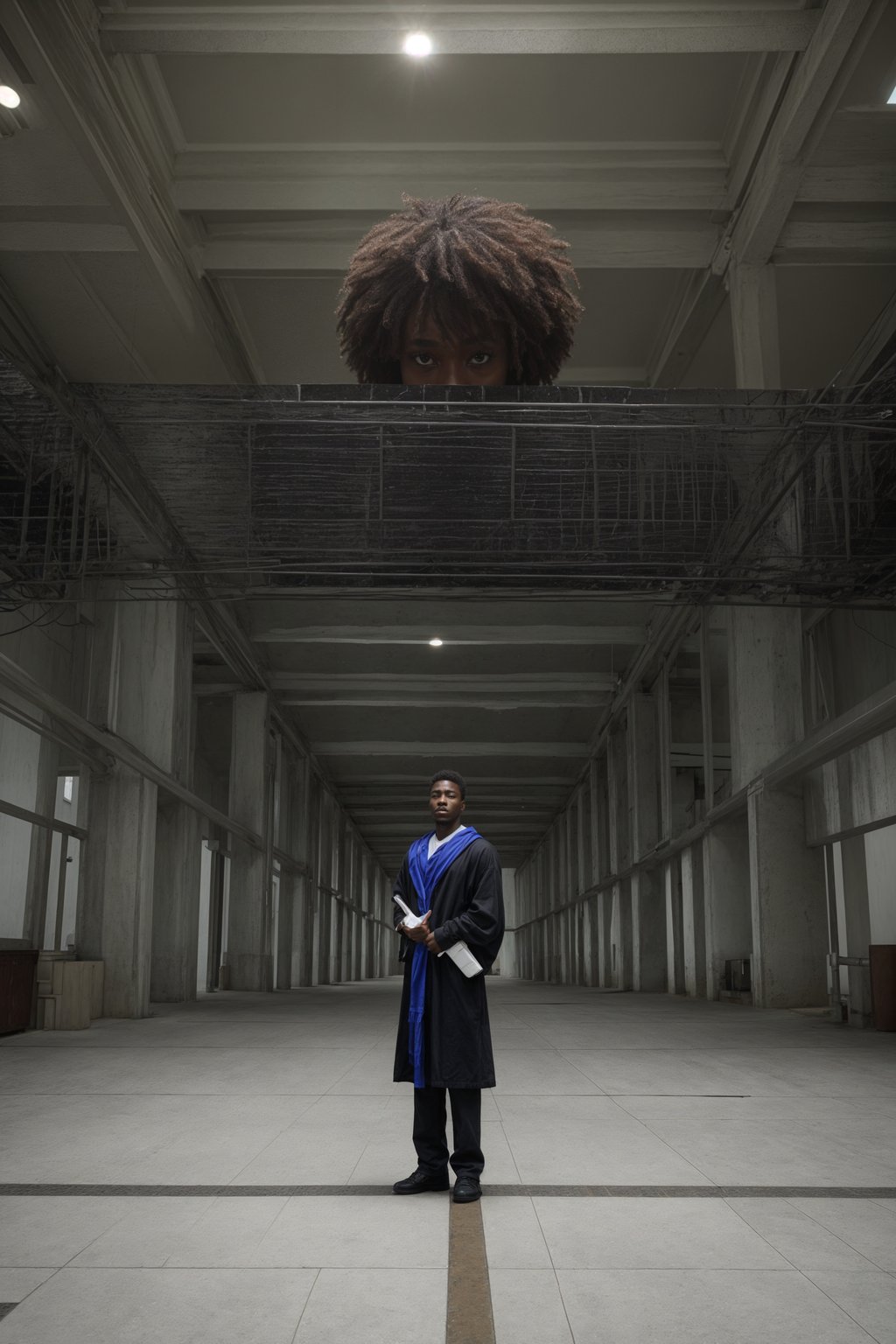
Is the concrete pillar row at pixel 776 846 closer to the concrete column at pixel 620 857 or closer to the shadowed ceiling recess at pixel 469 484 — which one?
the shadowed ceiling recess at pixel 469 484

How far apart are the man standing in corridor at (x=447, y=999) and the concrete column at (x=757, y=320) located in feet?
32.0

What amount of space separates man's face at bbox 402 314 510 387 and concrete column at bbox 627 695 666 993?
20.6 metres

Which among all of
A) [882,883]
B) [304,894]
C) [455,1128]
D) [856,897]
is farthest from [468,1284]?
[304,894]

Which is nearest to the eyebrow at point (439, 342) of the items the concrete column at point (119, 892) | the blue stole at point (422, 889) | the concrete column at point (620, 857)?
the blue stole at point (422, 889)

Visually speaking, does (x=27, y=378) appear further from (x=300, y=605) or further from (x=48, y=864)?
(x=300, y=605)

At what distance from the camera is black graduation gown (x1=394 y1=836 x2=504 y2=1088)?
4262mm

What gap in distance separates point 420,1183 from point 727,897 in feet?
46.4

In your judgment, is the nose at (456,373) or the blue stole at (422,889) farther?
the nose at (456,373)

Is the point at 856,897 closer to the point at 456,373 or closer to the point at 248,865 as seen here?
the point at 248,865

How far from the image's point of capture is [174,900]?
1662 centimetres

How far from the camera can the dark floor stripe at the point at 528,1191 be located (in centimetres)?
436

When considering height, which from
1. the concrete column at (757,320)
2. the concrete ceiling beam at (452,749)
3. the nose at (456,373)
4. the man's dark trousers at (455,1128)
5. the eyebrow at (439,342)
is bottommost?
the man's dark trousers at (455,1128)

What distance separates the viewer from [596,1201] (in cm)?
428

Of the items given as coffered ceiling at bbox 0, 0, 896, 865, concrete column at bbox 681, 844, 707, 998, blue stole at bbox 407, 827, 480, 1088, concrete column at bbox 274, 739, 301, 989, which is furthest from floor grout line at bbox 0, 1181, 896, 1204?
concrete column at bbox 274, 739, 301, 989
